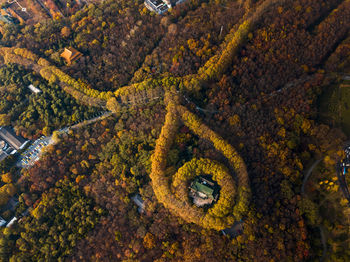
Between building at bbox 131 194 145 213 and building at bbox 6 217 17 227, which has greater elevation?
building at bbox 131 194 145 213

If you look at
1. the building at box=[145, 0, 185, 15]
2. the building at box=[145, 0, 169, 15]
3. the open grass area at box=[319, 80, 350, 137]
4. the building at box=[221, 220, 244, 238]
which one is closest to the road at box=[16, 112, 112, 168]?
the building at box=[145, 0, 169, 15]

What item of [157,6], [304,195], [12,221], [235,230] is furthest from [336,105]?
[12,221]

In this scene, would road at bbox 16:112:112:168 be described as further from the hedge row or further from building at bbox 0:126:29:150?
the hedge row

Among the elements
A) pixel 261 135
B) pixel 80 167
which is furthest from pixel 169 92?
pixel 80 167

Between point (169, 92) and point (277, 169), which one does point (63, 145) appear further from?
point (277, 169)

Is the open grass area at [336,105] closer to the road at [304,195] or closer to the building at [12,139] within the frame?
the road at [304,195]
